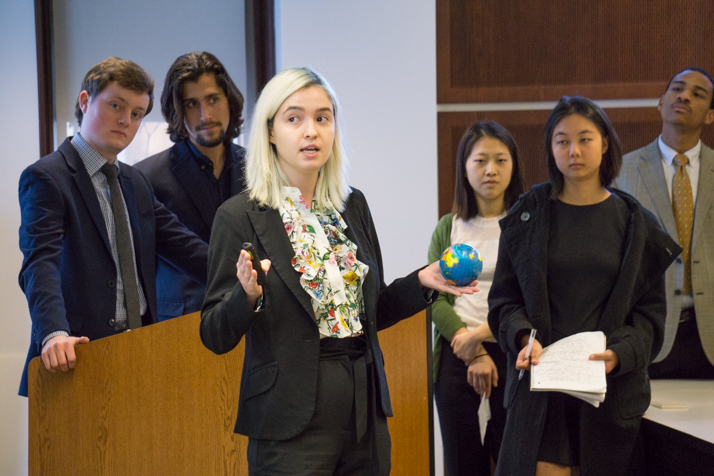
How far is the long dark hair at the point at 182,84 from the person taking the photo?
2.94 m

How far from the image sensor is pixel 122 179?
2.47m

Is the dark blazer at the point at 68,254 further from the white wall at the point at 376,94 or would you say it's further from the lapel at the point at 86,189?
the white wall at the point at 376,94

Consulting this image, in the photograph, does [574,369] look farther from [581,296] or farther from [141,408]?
[141,408]

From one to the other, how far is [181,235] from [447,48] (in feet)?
7.83

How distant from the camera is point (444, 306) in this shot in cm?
297

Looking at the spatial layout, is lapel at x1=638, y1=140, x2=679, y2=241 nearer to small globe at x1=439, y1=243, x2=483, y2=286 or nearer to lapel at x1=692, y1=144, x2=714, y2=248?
lapel at x1=692, y1=144, x2=714, y2=248

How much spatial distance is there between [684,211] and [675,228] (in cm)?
12

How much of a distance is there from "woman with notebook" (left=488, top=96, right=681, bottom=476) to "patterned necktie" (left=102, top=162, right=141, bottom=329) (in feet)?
4.06

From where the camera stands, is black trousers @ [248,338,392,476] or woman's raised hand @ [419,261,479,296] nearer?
black trousers @ [248,338,392,476]

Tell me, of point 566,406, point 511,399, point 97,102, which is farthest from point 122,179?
point 566,406

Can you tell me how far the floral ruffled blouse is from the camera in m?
1.56

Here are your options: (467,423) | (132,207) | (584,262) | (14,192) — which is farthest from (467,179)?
(14,192)

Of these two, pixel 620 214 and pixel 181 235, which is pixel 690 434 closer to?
pixel 620 214

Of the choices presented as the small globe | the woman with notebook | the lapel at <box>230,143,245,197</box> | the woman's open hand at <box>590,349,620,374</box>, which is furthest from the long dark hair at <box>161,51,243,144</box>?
the woman's open hand at <box>590,349,620,374</box>
